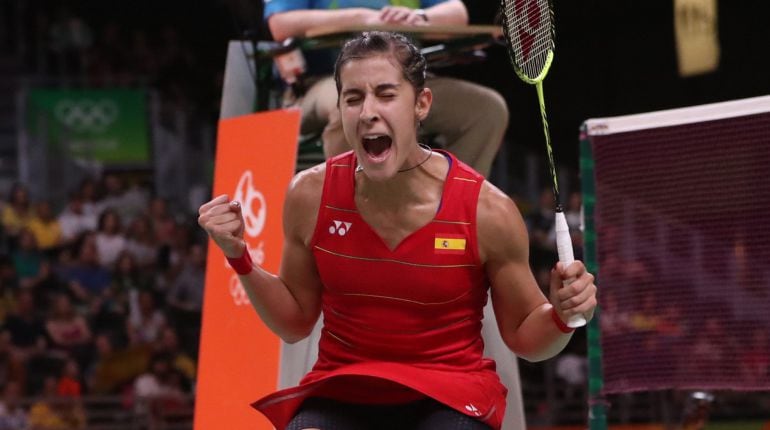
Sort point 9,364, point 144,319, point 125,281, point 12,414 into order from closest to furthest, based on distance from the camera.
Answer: point 12,414, point 9,364, point 144,319, point 125,281

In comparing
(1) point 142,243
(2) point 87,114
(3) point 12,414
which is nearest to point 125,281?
(1) point 142,243

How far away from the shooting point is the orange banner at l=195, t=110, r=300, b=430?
4070 millimetres

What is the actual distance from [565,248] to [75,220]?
9580 millimetres

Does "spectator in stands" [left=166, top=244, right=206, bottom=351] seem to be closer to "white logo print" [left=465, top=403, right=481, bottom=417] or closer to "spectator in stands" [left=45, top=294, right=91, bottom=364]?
"spectator in stands" [left=45, top=294, right=91, bottom=364]

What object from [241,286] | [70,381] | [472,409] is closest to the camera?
[472,409]

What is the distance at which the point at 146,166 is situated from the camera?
1376 centimetres

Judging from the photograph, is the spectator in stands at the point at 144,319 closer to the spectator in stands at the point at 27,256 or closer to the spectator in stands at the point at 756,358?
the spectator in stands at the point at 27,256

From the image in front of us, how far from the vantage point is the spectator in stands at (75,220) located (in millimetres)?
11750

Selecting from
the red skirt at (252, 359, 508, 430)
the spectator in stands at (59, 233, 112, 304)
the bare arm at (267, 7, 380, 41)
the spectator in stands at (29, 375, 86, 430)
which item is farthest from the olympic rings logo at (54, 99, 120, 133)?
the red skirt at (252, 359, 508, 430)

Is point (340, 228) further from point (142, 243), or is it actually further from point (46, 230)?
point (46, 230)

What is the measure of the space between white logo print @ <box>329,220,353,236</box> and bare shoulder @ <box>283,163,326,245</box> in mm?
70

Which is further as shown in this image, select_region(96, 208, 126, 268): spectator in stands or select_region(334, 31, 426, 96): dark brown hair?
select_region(96, 208, 126, 268): spectator in stands

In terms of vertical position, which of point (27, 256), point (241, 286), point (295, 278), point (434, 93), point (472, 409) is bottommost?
point (27, 256)

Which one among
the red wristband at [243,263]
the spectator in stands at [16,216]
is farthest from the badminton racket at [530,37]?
the spectator in stands at [16,216]
